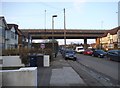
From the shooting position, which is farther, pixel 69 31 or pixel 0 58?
pixel 69 31

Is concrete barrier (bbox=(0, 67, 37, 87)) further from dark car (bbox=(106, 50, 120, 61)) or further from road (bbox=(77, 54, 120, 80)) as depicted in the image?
dark car (bbox=(106, 50, 120, 61))

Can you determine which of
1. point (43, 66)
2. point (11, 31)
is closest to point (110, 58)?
point (43, 66)

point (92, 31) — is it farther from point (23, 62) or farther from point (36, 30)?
point (23, 62)

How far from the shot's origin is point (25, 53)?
2670 centimetres

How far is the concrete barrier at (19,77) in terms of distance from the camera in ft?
32.0

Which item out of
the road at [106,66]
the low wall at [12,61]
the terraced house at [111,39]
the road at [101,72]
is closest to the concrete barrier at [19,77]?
the road at [101,72]

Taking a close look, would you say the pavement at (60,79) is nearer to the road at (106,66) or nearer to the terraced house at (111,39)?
the road at (106,66)

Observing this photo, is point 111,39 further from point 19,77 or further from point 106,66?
point 19,77

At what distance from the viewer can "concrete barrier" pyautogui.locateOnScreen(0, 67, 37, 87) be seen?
9.76 metres

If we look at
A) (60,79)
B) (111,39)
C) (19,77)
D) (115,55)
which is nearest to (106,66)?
(115,55)

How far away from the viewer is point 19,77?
32.1ft

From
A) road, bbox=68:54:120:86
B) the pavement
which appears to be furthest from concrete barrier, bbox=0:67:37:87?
road, bbox=68:54:120:86

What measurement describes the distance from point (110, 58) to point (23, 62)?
1806 cm

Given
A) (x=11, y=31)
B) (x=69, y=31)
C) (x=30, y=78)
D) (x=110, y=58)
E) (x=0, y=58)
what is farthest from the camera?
(x=69, y=31)
